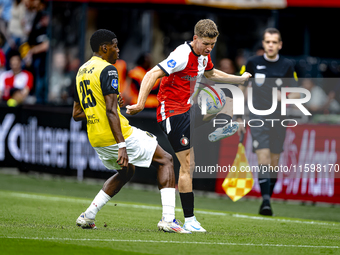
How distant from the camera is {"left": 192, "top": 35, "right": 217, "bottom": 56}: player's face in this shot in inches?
251

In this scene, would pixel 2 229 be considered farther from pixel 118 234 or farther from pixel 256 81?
pixel 256 81

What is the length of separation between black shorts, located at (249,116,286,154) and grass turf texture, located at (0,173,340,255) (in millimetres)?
968

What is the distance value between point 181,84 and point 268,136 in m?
2.71

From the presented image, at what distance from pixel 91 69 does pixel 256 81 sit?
3.44 m

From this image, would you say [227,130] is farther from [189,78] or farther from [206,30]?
[206,30]

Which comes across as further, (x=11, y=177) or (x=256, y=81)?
(x=11, y=177)

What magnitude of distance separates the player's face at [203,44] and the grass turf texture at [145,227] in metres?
1.85

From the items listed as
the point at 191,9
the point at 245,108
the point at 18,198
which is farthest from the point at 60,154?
the point at 191,9

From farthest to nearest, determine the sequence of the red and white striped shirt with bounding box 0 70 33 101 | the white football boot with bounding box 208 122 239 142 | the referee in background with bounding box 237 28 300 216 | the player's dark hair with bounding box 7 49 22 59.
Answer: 1. the player's dark hair with bounding box 7 49 22 59
2. the red and white striped shirt with bounding box 0 70 33 101
3. the referee in background with bounding box 237 28 300 216
4. the white football boot with bounding box 208 122 239 142

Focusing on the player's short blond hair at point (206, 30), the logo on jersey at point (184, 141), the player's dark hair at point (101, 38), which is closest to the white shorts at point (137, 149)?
the logo on jersey at point (184, 141)

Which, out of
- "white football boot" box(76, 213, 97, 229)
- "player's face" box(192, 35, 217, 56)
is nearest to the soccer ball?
"player's face" box(192, 35, 217, 56)

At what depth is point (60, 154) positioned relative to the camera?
1220 centimetres

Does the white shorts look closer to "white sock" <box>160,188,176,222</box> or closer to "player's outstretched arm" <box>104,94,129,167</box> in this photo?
"player's outstretched arm" <box>104,94,129,167</box>

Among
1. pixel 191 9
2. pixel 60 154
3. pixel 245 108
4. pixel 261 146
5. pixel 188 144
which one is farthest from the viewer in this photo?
pixel 191 9
